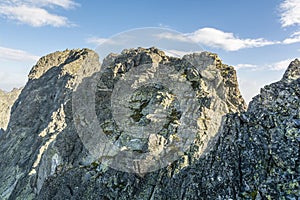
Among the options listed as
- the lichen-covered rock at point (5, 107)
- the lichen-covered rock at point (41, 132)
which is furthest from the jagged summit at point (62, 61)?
the lichen-covered rock at point (5, 107)

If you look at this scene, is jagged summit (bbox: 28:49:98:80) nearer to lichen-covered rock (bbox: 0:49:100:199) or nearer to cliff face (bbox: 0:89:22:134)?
lichen-covered rock (bbox: 0:49:100:199)

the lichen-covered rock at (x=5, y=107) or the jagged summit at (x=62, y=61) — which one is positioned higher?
the jagged summit at (x=62, y=61)

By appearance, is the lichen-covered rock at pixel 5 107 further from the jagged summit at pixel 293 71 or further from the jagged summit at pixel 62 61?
the jagged summit at pixel 293 71

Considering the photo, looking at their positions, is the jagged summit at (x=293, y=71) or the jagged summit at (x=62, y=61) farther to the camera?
the jagged summit at (x=62, y=61)

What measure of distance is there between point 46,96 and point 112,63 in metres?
52.8

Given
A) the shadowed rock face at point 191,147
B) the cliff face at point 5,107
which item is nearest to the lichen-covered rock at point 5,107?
the cliff face at point 5,107

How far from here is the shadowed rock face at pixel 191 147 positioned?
14148 millimetres

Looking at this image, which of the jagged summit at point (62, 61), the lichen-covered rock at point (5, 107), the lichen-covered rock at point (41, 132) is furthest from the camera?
the lichen-covered rock at point (5, 107)

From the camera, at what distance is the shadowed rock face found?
557 inches

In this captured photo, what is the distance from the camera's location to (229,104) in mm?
38594

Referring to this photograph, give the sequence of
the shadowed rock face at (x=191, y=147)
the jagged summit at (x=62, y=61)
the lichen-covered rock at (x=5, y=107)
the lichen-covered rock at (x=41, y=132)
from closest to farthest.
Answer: the shadowed rock face at (x=191, y=147) → the lichen-covered rock at (x=41, y=132) → the jagged summit at (x=62, y=61) → the lichen-covered rock at (x=5, y=107)

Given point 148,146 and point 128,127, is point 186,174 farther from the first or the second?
point 128,127

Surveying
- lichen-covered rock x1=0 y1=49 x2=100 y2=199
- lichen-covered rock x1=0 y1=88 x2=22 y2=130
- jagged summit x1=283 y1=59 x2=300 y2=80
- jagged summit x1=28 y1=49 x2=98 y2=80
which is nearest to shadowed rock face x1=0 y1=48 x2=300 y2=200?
jagged summit x1=283 y1=59 x2=300 y2=80

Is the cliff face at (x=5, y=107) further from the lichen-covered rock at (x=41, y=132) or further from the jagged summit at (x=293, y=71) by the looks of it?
the jagged summit at (x=293, y=71)
